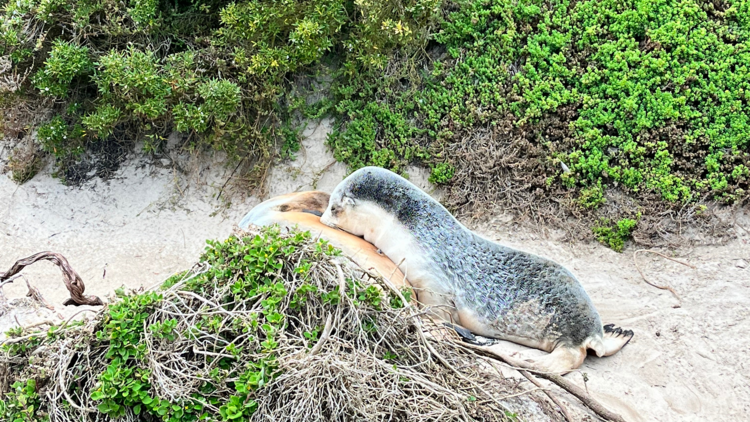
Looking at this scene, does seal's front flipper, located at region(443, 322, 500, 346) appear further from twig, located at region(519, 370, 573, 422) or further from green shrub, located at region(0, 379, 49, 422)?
green shrub, located at region(0, 379, 49, 422)

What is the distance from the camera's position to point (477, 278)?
407cm

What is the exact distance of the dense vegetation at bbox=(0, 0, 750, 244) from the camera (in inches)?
213

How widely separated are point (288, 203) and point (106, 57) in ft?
7.01

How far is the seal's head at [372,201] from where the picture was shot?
4211mm

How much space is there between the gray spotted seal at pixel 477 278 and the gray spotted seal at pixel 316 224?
123mm

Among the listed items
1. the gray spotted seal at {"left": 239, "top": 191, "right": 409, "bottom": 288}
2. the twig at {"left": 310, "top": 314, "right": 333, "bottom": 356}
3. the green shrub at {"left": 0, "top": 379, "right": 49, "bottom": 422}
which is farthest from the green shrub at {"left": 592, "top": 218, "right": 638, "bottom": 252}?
the green shrub at {"left": 0, "top": 379, "right": 49, "bottom": 422}

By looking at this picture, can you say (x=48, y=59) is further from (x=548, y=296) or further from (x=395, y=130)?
(x=548, y=296)

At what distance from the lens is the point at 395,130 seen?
606 centimetres

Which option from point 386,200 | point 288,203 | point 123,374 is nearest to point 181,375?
point 123,374

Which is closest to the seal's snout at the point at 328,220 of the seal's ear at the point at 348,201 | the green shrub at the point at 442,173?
the seal's ear at the point at 348,201

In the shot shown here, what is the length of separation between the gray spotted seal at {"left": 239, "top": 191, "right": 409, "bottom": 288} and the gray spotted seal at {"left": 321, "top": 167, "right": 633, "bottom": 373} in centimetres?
12

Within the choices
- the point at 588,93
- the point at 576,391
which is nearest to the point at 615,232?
the point at 588,93

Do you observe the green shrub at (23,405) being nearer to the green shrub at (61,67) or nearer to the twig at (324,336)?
the twig at (324,336)

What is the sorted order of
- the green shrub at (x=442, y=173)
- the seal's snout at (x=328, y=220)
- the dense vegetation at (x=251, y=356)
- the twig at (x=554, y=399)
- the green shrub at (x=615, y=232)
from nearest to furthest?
the dense vegetation at (x=251, y=356) → the twig at (x=554, y=399) → the seal's snout at (x=328, y=220) → the green shrub at (x=615, y=232) → the green shrub at (x=442, y=173)
